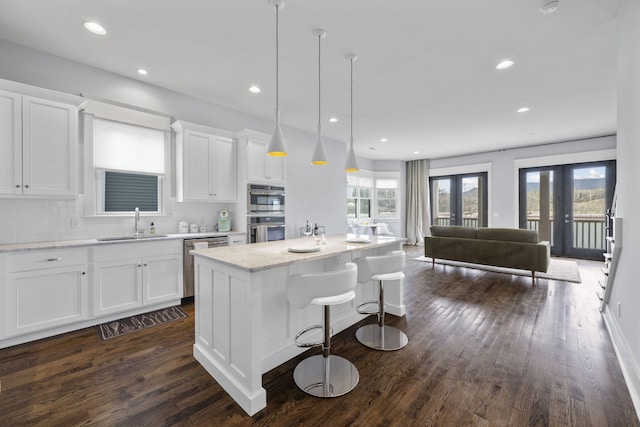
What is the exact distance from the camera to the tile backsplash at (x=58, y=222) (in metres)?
2.74

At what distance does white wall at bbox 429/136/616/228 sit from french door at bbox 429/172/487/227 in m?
0.24

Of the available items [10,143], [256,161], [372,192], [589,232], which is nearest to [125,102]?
[10,143]

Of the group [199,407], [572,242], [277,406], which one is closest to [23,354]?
[199,407]

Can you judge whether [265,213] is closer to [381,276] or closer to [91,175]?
[91,175]

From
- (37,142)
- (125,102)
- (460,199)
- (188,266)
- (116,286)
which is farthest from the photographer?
(460,199)

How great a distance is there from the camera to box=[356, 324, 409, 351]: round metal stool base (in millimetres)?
2449

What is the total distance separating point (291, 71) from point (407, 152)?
17.4 feet

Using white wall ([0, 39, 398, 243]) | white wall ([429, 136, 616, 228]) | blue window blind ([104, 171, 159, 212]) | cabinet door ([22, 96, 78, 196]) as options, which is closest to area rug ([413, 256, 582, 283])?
white wall ([429, 136, 616, 228])

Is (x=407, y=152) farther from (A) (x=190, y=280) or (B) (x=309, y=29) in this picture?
(A) (x=190, y=280)

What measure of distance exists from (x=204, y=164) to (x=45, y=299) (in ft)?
7.26

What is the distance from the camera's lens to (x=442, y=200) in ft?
27.9

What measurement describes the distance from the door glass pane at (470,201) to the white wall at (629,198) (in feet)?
18.3

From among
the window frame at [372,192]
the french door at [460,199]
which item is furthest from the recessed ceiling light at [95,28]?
the french door at [460,199]

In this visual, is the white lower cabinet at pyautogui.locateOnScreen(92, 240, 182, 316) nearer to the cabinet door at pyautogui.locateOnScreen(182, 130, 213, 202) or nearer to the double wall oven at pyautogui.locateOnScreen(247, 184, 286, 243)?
the cabinet door at pyautogui.locateOnScreen(182, 130, 213, 202)
